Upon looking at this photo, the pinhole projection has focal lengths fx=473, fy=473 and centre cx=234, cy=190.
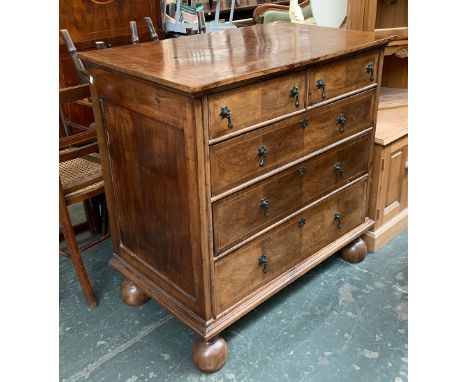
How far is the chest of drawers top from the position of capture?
144cm

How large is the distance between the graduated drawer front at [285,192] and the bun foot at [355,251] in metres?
0.39

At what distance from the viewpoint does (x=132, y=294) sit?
2.12 meters

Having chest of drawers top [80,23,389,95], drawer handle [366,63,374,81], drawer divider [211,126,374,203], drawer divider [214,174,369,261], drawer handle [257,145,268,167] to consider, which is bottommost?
drawer divider [214,174,369,261]

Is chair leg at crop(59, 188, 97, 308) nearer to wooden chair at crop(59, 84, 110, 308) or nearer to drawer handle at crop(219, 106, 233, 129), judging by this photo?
wooden chair at crop(59, 84, 110, 308)

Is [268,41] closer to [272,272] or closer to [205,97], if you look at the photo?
[205,97]

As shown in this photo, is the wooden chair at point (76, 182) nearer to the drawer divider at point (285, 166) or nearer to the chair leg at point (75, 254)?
the chair leg at point (75, 254)

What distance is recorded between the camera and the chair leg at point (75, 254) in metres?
1.98

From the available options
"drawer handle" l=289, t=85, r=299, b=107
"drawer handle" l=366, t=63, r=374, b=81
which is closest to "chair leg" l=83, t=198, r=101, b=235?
"drawer handle" l=289, t=85, r=299, b=107

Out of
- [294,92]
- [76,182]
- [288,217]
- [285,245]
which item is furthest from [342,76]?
[76,182]

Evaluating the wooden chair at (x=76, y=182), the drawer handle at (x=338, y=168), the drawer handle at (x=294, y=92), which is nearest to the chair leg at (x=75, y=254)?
the wooden chair at (x=76, y=182)

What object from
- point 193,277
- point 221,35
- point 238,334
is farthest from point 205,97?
point 238,334

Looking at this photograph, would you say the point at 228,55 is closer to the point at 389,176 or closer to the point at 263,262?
the point at 263,262

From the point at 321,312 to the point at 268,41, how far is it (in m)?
1.18

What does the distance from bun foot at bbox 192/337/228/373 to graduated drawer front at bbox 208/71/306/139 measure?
2.64ft
